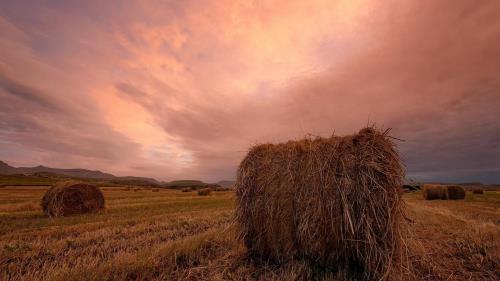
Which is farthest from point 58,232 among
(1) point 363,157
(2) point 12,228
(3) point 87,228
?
(1) point 363,157

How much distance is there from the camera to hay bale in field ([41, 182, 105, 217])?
11.7 m

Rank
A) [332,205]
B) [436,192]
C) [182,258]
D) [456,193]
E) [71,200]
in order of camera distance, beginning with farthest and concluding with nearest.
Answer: [436,192] → [456,193] → [71,200] → [182,258] → [332,205]

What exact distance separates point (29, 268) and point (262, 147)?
453cm

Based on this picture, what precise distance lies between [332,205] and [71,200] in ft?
41.8

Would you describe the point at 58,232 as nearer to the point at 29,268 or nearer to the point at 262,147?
the point at 29,268

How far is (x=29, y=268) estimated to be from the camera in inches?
166

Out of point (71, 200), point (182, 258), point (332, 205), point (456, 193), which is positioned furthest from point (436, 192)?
point (71, 200)

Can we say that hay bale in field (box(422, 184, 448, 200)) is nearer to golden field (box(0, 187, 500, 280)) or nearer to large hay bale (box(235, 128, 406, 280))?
golden field (box(0, 187, 500, 280))

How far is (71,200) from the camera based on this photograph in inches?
490

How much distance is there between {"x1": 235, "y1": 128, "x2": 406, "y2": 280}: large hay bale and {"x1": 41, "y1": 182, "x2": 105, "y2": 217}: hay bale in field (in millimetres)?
10397

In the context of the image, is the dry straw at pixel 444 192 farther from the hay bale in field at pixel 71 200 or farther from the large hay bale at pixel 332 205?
the hay bale in field at pixel 71 200

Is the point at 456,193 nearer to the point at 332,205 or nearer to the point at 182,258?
the point at 332,205

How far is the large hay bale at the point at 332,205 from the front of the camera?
4.16 metres

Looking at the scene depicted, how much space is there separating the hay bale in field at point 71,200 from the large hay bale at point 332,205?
10397 millimetres
